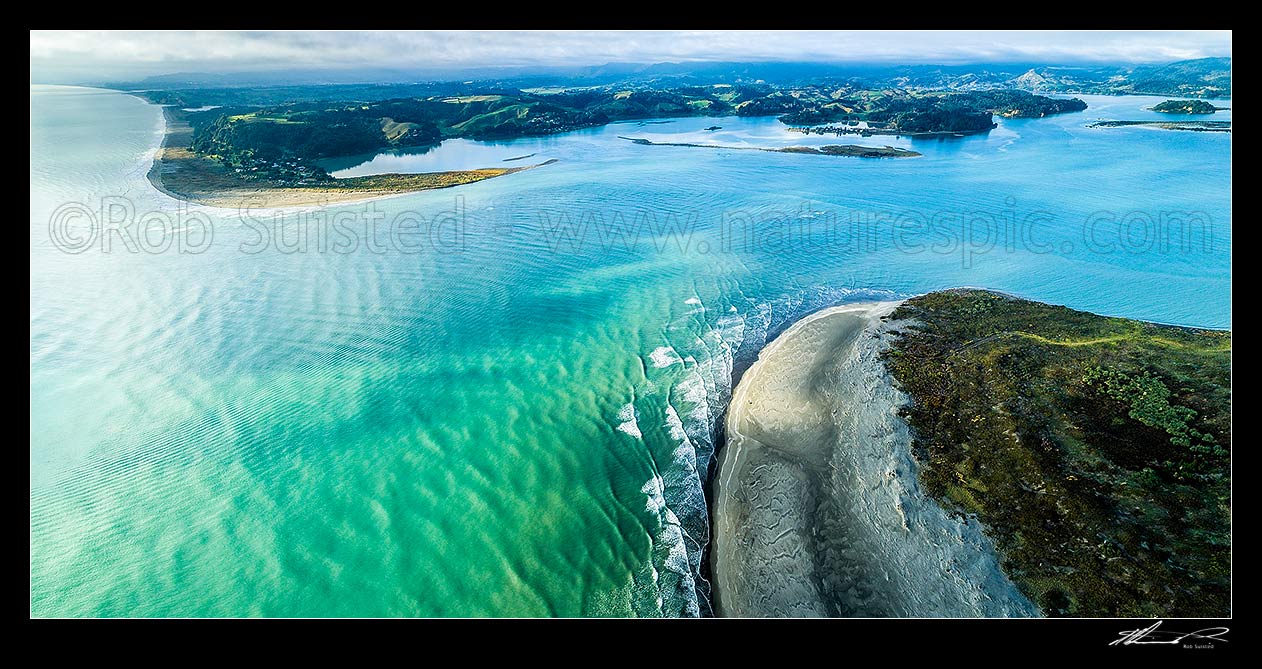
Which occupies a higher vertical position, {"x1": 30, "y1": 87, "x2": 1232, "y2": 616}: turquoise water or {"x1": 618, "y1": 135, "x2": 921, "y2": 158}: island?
{"x1": 618, "y1": 135, "x2": 921, "y2": 158}: island

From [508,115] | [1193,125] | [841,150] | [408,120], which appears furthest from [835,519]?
[1193,125]

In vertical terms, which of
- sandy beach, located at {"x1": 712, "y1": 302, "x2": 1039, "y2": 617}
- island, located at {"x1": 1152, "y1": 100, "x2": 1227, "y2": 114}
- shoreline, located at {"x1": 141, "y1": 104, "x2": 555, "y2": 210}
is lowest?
sandy beach, located at {"x1": 712, "y1": 302, "x2": 1039, "y2": 617}

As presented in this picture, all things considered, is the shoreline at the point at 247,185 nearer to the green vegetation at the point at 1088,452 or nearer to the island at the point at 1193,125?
the green vegetation at the point at 1088,452

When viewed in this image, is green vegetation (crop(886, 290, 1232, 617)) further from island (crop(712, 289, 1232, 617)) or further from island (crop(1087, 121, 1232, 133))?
island (crop(1087, 121, 1232, 133))

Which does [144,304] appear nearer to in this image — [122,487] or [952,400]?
[122,487]

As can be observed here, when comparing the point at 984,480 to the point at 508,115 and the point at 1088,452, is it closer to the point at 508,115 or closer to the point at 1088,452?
the point at 1088,452

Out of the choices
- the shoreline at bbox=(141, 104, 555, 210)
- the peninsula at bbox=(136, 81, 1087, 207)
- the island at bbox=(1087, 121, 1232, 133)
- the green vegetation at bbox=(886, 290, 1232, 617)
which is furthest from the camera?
the island at bbox=(1087, 121, 1232, 133)
